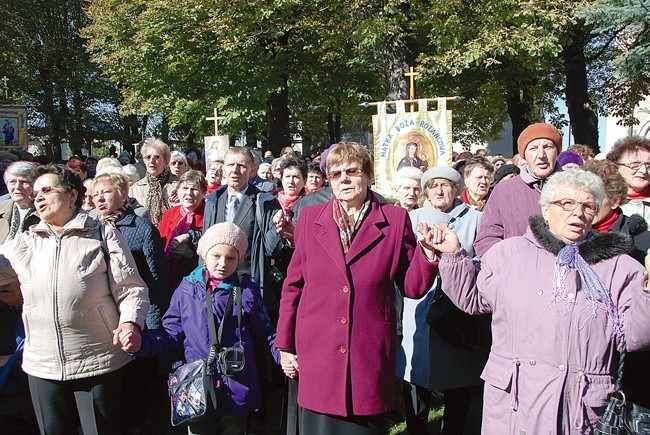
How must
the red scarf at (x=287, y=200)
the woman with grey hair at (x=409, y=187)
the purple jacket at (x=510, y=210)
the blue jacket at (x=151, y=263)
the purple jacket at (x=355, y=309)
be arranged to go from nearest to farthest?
the purple jacket at (x=355, y=309) < the purple jacket at (x=510, y=210) < the blue jacket at (x=151, y=263) < the woman with grey hair at (x=409, y=187) < the red scarf at (x=287, y=200)

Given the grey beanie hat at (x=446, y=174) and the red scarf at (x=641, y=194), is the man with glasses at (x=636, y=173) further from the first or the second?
the grey beanie hat at (x=446, y=174)

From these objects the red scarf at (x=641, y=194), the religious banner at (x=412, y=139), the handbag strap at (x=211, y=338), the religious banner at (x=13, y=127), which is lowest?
the handbag strap at (x=211, y=338)

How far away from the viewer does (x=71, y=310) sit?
331cm

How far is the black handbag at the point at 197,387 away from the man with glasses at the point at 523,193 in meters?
1.74

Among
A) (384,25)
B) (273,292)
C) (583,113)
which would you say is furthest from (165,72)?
(273,292)

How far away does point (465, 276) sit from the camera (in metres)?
2.82

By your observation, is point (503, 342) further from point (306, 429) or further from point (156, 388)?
point (156, 388)

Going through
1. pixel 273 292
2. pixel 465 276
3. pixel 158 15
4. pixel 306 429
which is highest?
pixel 158 15

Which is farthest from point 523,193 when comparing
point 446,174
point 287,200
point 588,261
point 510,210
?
point 287,200

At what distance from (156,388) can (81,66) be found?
25528mm

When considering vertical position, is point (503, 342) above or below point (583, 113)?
below

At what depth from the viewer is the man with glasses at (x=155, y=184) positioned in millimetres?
6215

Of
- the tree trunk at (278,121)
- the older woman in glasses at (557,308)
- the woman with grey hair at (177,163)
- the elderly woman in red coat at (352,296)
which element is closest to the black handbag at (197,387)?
the elderly woman in red coat at (352,296)

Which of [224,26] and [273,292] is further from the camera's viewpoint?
[224,26]
